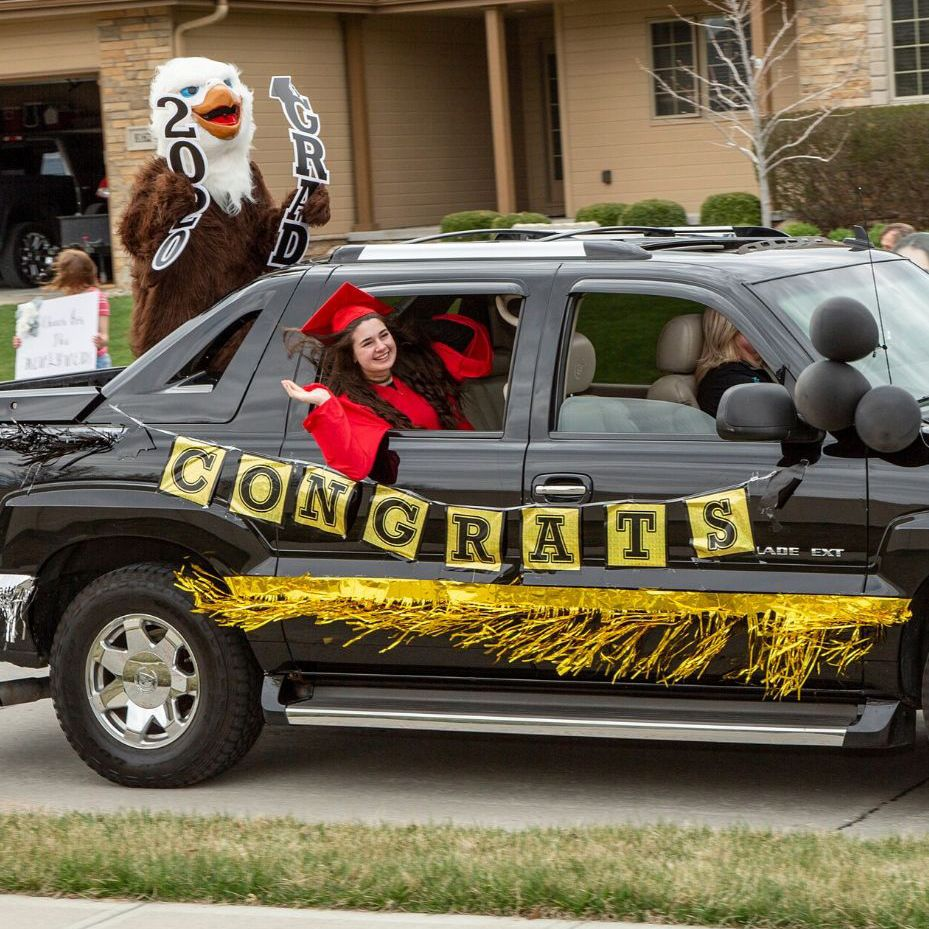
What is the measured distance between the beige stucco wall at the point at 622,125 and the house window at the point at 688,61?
0.55 ft

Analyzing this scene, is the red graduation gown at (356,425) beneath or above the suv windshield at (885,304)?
beneath

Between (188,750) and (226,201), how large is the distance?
11.5ft

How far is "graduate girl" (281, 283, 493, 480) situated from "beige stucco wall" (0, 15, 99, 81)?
53.2ft

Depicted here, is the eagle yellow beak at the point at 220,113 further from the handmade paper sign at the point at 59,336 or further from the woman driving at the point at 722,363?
the woman driving at the point at 722,363

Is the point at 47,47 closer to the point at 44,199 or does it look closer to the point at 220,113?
the point at 44,199

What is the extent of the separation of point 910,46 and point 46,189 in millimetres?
10834

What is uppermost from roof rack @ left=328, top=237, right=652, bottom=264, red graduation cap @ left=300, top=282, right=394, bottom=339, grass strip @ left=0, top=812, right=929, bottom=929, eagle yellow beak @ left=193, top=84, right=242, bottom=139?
eagle yellow beak @ left=193, top=84, right=242, bottom=139

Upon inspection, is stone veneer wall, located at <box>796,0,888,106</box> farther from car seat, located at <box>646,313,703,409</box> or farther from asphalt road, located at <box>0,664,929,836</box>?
asphalt road, located at <box>0,664,929,836</box>

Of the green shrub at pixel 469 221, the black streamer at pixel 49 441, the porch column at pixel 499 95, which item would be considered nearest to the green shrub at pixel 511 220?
the green shrub at pixel 469 221

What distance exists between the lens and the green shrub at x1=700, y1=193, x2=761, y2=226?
19.2 meters

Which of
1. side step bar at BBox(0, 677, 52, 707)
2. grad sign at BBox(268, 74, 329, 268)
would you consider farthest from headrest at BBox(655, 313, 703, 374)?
grad sign at BBox(268, 74, 329, 268)

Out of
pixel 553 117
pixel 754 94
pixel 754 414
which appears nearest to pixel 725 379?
pixel 754 414

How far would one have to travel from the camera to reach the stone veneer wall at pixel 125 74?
69.3ft

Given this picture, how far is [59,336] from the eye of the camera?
1032 cm
